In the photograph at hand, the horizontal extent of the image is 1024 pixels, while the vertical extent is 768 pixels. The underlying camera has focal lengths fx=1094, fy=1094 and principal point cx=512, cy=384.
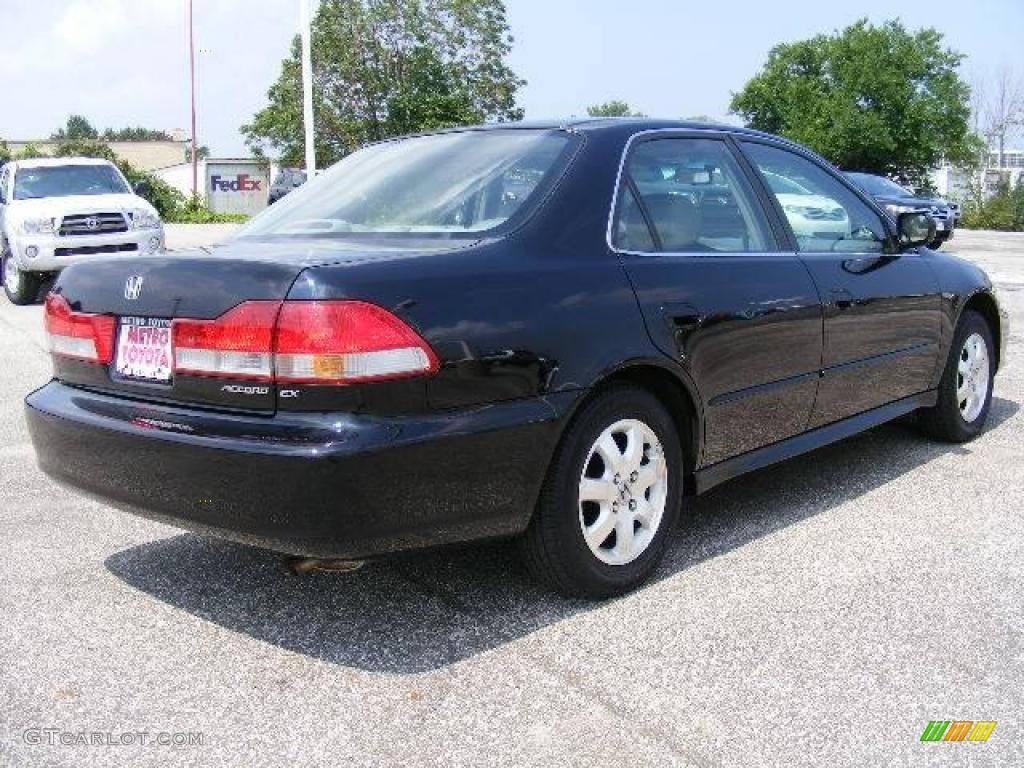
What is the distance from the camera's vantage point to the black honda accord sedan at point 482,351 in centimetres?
289

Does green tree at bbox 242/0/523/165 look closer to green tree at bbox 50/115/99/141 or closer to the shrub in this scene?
the shrub

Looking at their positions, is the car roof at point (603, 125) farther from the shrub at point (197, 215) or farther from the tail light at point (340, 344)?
the shrub at point (197, 215)

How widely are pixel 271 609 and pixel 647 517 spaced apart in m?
1.26

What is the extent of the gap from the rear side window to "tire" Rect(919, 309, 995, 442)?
176 centimetres

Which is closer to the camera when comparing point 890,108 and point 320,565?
point 320,565

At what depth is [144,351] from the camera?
3230 millimetres

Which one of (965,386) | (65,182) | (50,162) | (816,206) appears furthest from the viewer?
(50,162)

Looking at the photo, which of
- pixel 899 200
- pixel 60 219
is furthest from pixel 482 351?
pixel 899 200

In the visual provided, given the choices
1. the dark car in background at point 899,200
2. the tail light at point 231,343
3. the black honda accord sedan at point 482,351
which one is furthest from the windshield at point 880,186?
the tail light at point 231,343

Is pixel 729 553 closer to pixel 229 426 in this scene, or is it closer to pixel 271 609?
pixel 271 609

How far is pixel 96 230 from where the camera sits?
13.1m

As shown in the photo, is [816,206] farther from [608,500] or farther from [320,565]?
[320,565]

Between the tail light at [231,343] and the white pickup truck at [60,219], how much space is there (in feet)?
32.0

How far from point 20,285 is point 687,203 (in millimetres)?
11116
